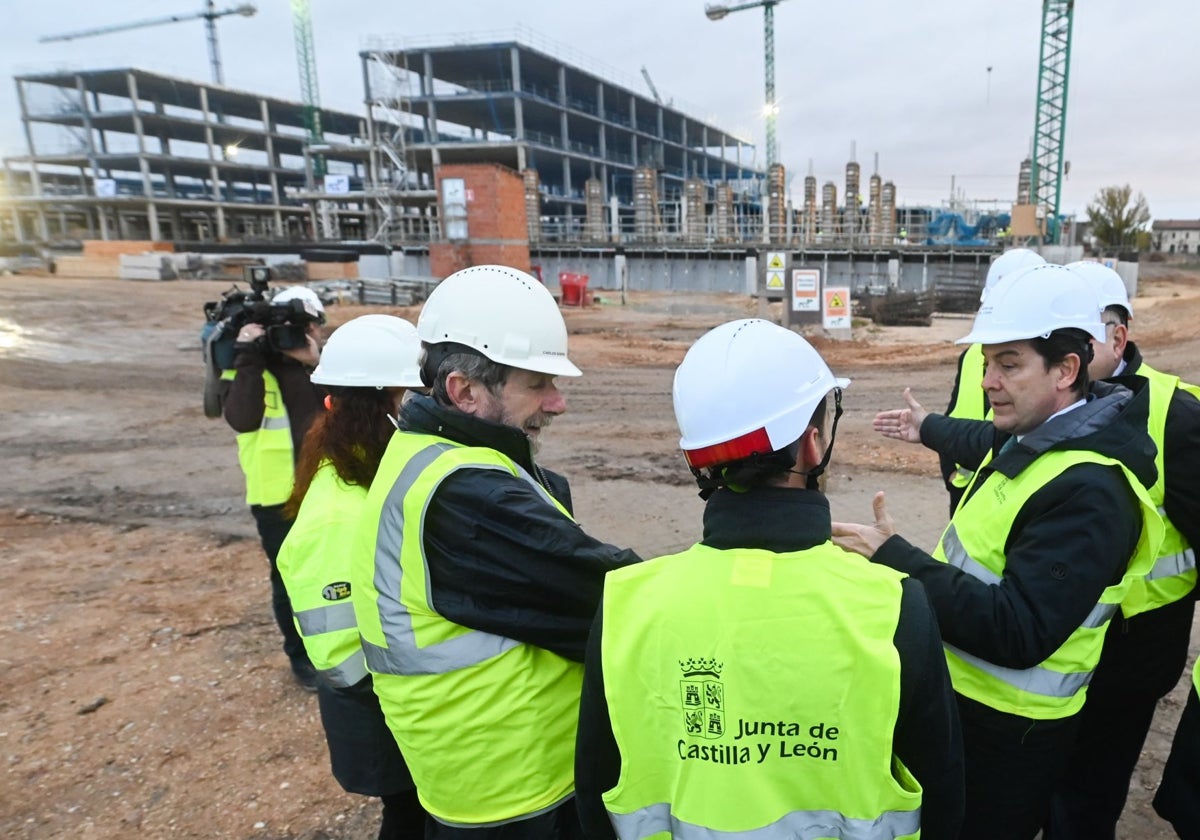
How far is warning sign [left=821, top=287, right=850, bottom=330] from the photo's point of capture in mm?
17906

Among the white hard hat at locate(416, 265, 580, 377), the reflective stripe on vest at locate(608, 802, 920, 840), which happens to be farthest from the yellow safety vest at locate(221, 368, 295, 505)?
the reflective stripe on vest at locate(608, 802, 920, 840)

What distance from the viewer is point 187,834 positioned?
3215 millimetres

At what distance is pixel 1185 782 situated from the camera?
2.07m

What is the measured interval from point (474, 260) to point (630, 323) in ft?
47.3

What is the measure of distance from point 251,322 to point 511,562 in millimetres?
3575

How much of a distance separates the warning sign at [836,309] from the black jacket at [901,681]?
17.6m

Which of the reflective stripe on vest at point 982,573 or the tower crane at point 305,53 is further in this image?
the tower crane at point 305,53

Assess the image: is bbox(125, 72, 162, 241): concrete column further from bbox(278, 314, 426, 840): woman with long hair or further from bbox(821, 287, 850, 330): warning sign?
bbox(278, 314, 426, 840): woman with long hair

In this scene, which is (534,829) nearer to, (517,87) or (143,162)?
(517,87)

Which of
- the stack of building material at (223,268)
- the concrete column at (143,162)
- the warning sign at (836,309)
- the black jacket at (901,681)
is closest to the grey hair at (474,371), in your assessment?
the black jacket at (901,681)

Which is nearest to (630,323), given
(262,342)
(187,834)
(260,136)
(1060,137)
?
(262,342)

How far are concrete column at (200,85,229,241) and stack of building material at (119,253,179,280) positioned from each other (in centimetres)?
2550

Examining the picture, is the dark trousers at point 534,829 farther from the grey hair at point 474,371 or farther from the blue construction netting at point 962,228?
the blue construction netting at point 962,228

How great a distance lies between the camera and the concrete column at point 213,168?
5578 cm
